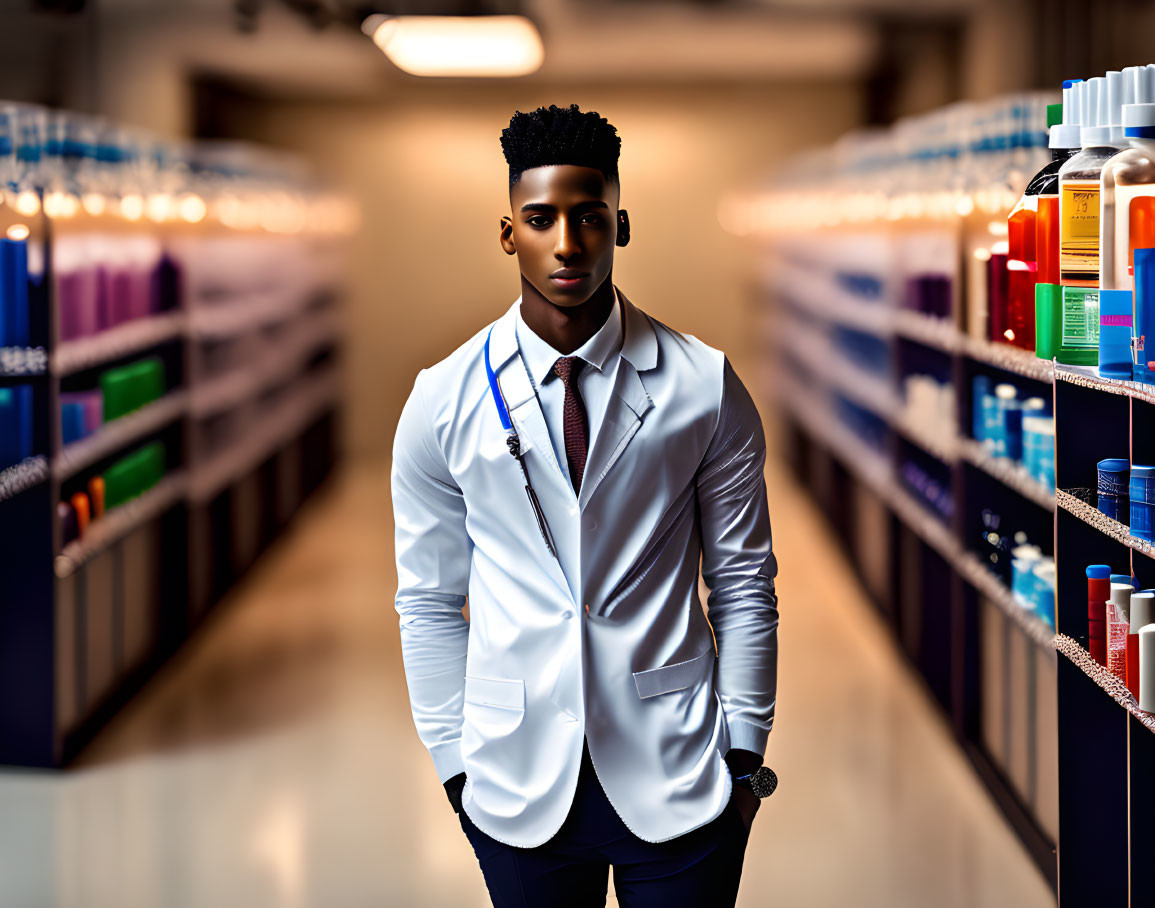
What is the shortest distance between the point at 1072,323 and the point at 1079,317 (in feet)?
0.05

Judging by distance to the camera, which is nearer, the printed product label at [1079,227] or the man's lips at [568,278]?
A: the man's lips at [568,278]

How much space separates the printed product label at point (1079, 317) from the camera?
2.30 m

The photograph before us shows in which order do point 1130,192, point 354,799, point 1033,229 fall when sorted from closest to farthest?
point 1130,192 < point 1033,229 < point 354,799

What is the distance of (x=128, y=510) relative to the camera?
16.6ft

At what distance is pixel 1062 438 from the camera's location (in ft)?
8.13

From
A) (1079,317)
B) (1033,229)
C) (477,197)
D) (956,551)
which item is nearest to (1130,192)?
(1079,317)

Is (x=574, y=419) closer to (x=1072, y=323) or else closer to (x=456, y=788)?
(x=456, y=788)

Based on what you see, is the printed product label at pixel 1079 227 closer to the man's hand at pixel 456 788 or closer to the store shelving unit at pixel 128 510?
the man's hand at pixel 456 788

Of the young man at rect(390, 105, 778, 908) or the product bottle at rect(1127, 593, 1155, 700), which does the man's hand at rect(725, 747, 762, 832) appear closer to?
the young man at rect(390, 105, 778, 908)

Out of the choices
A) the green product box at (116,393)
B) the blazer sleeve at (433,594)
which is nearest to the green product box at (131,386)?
the green product box at (116,393)

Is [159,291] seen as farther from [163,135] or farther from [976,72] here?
[976,72]

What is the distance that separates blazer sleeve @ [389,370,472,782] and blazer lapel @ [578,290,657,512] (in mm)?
197

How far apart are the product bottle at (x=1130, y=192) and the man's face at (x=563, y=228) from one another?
892mm

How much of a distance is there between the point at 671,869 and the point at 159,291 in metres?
4.30
